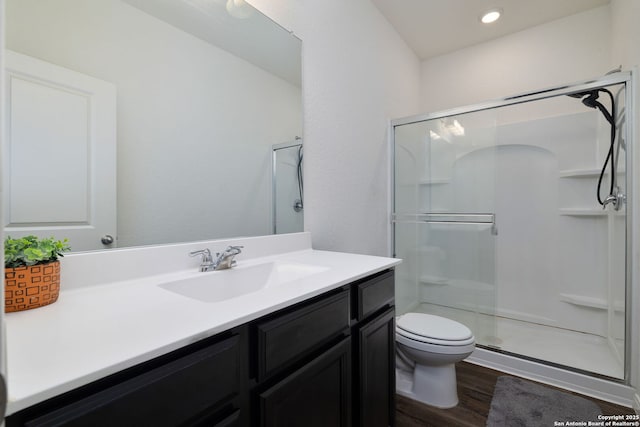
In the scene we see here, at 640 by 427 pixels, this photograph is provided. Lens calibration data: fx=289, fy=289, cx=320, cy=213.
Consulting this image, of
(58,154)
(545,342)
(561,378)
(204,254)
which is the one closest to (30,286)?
(58,154)

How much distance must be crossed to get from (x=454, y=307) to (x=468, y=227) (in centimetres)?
67

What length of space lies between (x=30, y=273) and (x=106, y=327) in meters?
0.27

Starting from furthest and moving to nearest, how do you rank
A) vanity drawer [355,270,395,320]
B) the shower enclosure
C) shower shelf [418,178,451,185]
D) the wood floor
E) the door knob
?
shower shelf [418,178,451,185] → the shower enclosure → the wood floor → vanity drawer [355,270,395,320] → the door knob

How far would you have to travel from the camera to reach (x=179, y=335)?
1.73ft

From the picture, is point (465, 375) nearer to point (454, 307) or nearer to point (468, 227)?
point (454, 307)

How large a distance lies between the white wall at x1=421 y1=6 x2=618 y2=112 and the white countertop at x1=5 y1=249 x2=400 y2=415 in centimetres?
267

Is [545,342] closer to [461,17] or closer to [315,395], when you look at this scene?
[315,395]

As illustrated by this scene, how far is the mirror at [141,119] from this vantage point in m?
0.78

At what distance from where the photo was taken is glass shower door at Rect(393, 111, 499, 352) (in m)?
2.19

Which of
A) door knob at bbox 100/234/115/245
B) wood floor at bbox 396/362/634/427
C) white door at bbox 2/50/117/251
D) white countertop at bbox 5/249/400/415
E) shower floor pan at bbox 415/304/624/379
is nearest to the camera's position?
white countertop at bbox 5/249/400/415

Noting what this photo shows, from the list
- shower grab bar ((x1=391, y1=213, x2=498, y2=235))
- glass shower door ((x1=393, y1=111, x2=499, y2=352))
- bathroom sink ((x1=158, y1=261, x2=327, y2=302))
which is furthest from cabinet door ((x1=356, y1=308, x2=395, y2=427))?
shower grab bar ((x1=391, y1=213, x2=498, y2=235))

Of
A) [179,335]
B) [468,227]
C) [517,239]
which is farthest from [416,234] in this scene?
[179,335]

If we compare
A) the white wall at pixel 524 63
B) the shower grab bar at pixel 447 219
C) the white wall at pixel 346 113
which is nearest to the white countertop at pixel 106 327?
the white wall at pixel 346 113

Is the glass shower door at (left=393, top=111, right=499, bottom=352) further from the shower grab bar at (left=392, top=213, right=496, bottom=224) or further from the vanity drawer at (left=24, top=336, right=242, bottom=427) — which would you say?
the vanity drawer at (left=24, top=336, right=242, bottom=427)
